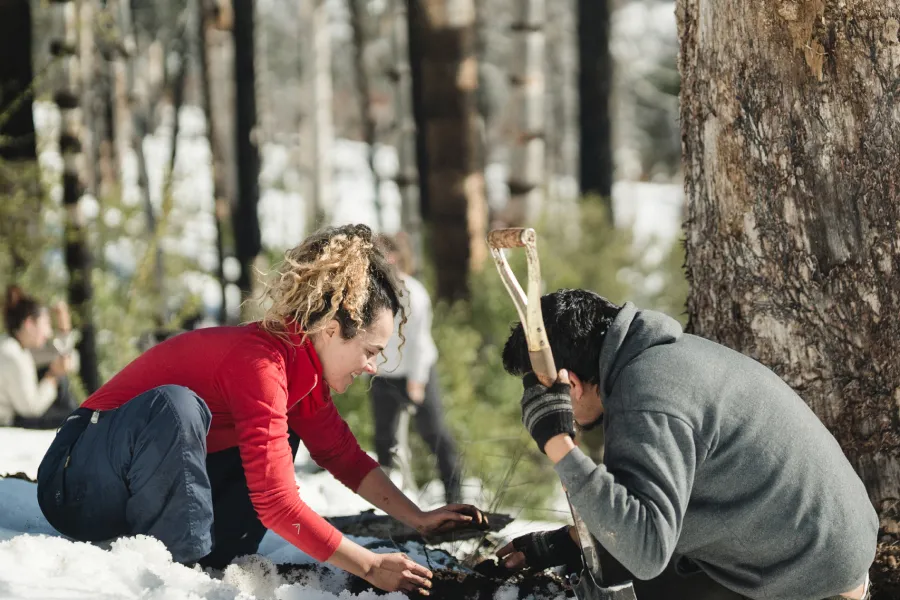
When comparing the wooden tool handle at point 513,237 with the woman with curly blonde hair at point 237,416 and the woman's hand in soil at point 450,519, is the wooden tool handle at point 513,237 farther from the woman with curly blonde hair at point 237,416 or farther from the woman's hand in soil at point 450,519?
the woman's hand in soil at point 450,519

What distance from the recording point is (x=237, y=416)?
8.63ft

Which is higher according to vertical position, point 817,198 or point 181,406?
point 817,198

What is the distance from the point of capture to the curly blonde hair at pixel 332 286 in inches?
105

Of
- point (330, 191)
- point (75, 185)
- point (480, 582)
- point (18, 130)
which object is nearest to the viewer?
point (480, 582)

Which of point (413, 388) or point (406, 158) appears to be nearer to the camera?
point (413, 388)

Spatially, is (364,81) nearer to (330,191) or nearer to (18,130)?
(330,191)

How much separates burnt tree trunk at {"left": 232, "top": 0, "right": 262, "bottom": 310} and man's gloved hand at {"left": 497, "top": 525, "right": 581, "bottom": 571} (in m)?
8.48

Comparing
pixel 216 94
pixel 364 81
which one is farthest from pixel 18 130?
pixel 364 81

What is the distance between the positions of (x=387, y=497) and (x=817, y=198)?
1.55 meters

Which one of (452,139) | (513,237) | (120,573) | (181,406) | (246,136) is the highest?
(246,136)

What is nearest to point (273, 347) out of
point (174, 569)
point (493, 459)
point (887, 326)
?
point (174, 569)

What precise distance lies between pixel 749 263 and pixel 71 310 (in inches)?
216

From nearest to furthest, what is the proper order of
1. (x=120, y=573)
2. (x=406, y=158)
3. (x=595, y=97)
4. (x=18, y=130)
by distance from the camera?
(x=120, y=573), (x=18, y=130), (x=406, y=158), (x=595, y=97)

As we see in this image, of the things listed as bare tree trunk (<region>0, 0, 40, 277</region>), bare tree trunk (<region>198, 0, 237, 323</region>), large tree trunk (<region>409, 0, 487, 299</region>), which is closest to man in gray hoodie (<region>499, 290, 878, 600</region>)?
bare tree trunk (<region>0, 0, 40, 277</region>)
